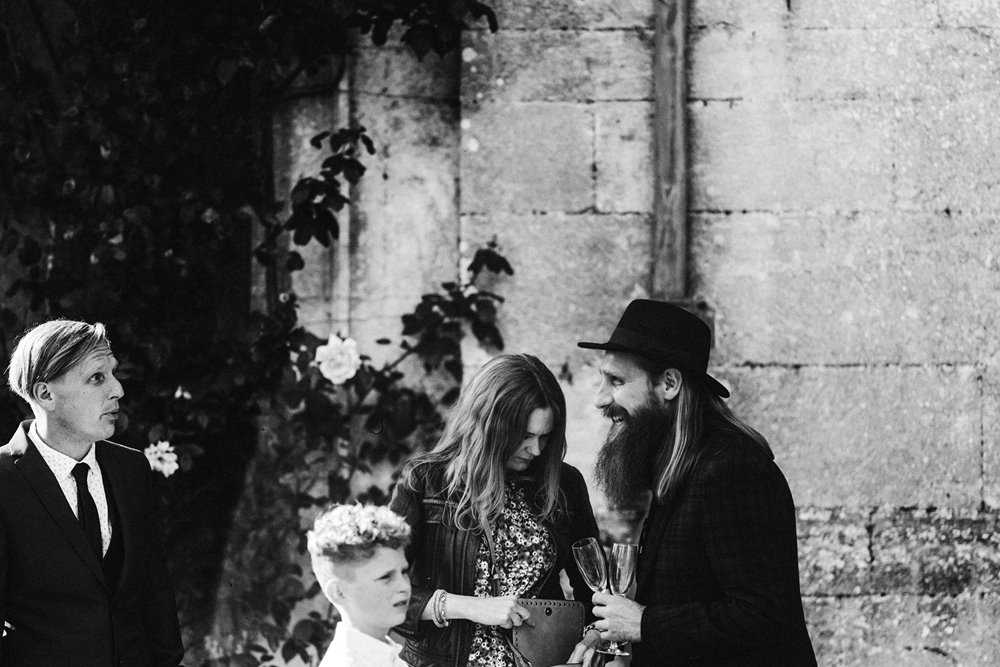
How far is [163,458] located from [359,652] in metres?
1.79

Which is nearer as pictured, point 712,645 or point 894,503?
point 712,645

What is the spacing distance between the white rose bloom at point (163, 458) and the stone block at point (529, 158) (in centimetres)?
132

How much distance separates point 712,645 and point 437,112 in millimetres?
2325

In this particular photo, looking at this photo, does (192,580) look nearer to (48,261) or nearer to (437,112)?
(48,261)

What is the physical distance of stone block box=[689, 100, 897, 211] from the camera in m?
4.02

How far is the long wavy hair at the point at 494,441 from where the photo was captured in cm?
299

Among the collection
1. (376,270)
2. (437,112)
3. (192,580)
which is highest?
(437,112)

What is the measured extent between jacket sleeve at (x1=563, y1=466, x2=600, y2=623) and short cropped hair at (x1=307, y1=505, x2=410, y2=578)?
648 mm

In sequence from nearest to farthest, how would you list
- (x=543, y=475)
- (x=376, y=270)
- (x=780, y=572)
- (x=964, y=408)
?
(x=780, y=572) < (x=543, y=475) < (x=964, y=408) < (x=376, y=270)

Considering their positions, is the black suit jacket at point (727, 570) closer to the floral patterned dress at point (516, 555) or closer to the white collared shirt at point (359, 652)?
the floral patterned dress at point (516, 555)

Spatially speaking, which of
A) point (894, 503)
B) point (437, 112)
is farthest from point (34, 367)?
point (894, 503)

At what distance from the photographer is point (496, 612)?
2855mm

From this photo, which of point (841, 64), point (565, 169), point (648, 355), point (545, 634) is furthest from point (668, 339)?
point (841, 64)

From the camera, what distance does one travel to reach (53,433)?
2.79m
